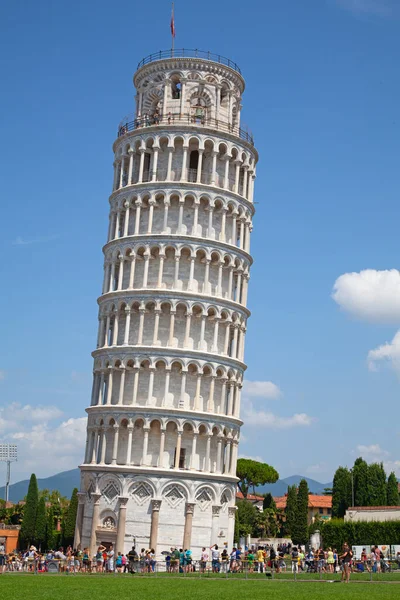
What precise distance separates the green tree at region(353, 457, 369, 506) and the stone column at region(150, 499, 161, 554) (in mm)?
51339

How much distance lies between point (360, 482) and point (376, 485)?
76.4 inches

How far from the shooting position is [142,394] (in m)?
59.4

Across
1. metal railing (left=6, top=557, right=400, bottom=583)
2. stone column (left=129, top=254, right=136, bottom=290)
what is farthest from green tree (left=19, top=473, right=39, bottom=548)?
metal railing (left=6, top=557, right=400, bottom=583)

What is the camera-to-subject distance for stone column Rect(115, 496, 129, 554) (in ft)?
185

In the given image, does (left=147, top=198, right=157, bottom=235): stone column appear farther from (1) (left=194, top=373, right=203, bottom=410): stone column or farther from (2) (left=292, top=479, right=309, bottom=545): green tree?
(2) (left=292, top=479, right=309, bottom=545): green tree

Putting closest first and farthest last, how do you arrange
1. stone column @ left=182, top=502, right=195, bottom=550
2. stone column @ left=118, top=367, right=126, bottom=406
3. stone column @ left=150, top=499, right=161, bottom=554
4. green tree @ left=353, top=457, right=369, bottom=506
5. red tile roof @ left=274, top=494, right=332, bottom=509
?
stone column @ left=150, top=499, right=161, bottom=554, stone column @ left=182, top=502, right=195, bottom=550, stone column @ left=118, top=367, right=126, bottom=406, green tree @ left=353, top=457, right=369, bottom=506, red tile roof @ left=274, top=494, right=332, bottom=509

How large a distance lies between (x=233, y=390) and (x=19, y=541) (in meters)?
33.9

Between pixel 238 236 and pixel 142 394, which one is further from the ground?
pixel 238 236

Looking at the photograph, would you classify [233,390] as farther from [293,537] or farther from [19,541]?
[293,537]

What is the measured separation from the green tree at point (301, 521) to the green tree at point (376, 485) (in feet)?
25.4

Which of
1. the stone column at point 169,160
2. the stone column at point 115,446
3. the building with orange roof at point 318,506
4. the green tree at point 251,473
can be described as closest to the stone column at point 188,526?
the stone column at point 115,446

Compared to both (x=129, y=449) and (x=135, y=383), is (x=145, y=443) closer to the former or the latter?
(x=129, y=449)

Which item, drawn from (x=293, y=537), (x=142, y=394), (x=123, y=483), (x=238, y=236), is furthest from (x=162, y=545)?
(x=293, y=537)

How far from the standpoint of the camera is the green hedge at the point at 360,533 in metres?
68.4
